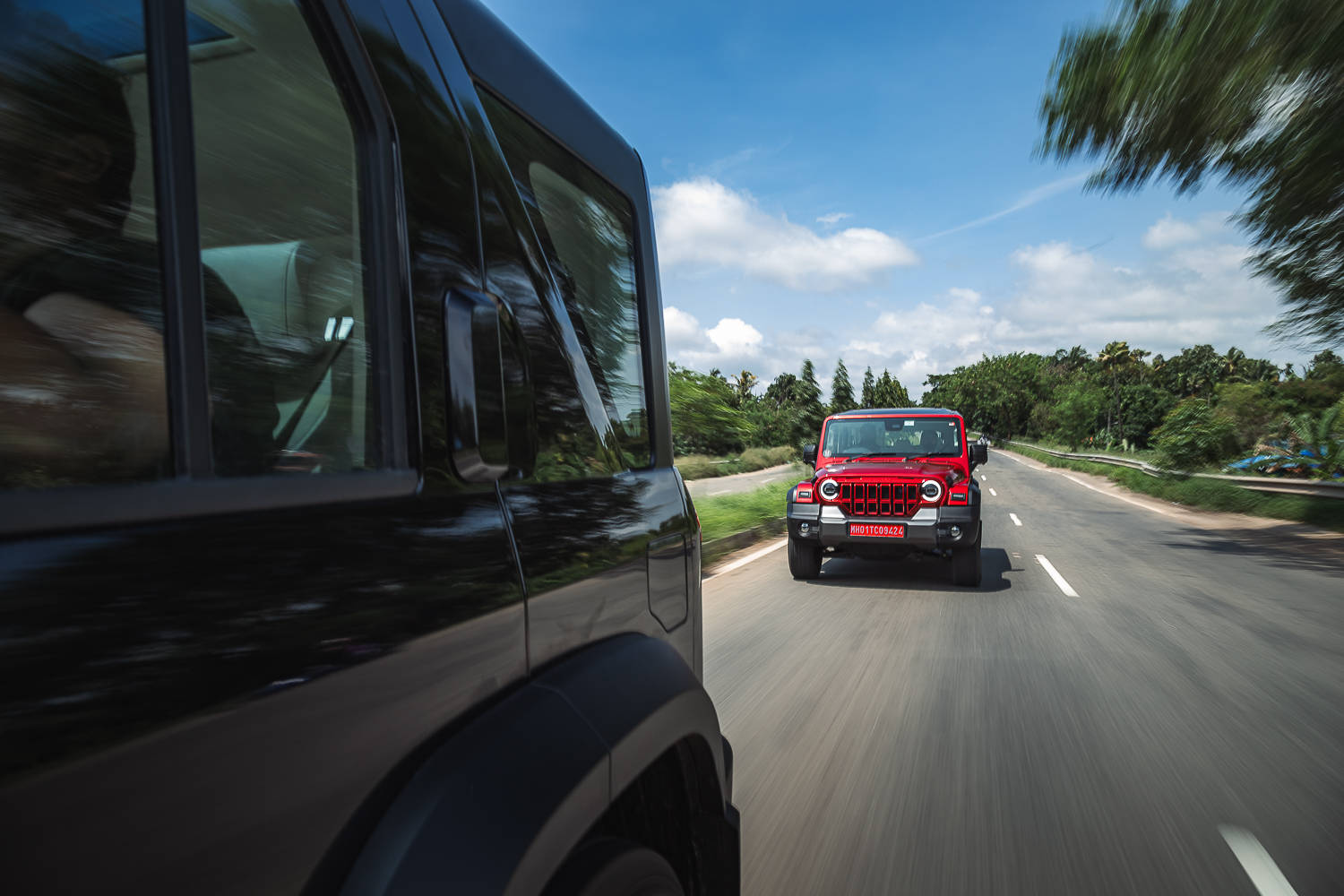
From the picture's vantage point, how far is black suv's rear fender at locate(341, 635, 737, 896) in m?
0.97

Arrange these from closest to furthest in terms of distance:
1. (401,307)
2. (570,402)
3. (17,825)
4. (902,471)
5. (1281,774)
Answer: (17,825) → (401,307) → (570,402) → (1281,774) → (902,471)

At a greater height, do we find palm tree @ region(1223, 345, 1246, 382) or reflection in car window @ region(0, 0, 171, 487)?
palm tree @ region(1223, 345, 1246, 382)

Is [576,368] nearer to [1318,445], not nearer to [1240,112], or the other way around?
[1240,112]

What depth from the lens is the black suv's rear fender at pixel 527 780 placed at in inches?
38.2

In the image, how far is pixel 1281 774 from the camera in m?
3.58

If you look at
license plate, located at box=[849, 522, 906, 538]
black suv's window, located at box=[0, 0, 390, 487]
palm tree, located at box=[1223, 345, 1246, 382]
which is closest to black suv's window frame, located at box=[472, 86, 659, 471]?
black suv's window, located at box=[0, 0, 390, 487]

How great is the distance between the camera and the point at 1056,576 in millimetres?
8781

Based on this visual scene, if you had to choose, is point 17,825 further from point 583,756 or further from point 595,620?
point 595,620

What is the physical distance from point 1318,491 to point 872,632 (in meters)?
13.0

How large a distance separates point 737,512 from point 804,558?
5.97 metres

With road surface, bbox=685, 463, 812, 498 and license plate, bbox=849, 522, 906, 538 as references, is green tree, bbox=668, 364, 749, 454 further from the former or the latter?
license plate, bbox=849, 522, 906, 538

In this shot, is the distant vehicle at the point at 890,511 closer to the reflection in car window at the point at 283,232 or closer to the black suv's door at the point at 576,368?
the black suv's door at the point at 576,368

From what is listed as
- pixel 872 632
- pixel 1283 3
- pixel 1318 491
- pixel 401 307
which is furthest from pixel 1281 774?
pixel 1318 491

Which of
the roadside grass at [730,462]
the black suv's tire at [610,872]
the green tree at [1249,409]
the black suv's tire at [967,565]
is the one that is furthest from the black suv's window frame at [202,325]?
the green tree at [1249,409]
